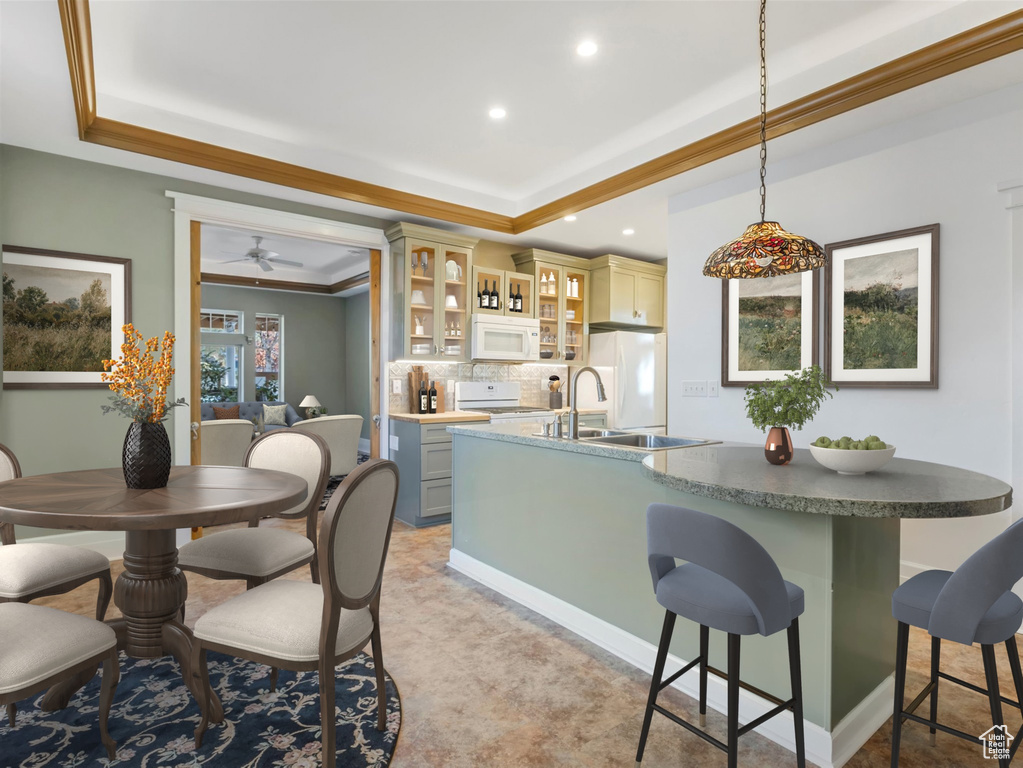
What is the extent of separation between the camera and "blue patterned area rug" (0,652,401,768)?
5.68 ft

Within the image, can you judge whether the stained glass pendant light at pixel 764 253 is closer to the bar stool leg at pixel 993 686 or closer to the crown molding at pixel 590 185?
the crown molding at pixel 590 185

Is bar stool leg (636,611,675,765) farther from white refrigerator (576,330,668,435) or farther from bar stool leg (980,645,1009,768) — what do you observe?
white refrigerator (576,330,668,435)

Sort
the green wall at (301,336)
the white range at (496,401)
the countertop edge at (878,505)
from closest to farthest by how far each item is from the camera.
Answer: the countertop edge at (878,505), the white range at (496,401), the green wall at (301,336)

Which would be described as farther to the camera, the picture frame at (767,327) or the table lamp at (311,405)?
the table lamp at (311,405)

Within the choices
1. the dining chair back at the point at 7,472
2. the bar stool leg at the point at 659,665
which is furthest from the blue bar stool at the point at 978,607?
the dining chair back at the point at 7,472

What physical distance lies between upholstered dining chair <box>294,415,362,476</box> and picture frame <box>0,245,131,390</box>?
207 centimetres

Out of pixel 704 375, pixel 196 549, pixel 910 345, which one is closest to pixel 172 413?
pixel 196 549

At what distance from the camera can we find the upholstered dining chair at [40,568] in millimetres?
2055

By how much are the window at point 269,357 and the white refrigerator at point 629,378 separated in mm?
5052

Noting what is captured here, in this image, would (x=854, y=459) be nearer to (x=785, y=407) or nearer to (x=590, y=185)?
(x=785, y=407)

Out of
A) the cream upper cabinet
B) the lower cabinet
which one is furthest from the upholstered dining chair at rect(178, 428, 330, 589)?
the cream upper cabinet

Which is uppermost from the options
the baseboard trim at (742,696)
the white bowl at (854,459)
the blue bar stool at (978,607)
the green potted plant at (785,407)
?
the green potted plant at (785,407)

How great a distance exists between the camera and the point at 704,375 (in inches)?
160

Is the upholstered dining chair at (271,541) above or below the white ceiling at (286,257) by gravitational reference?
below
